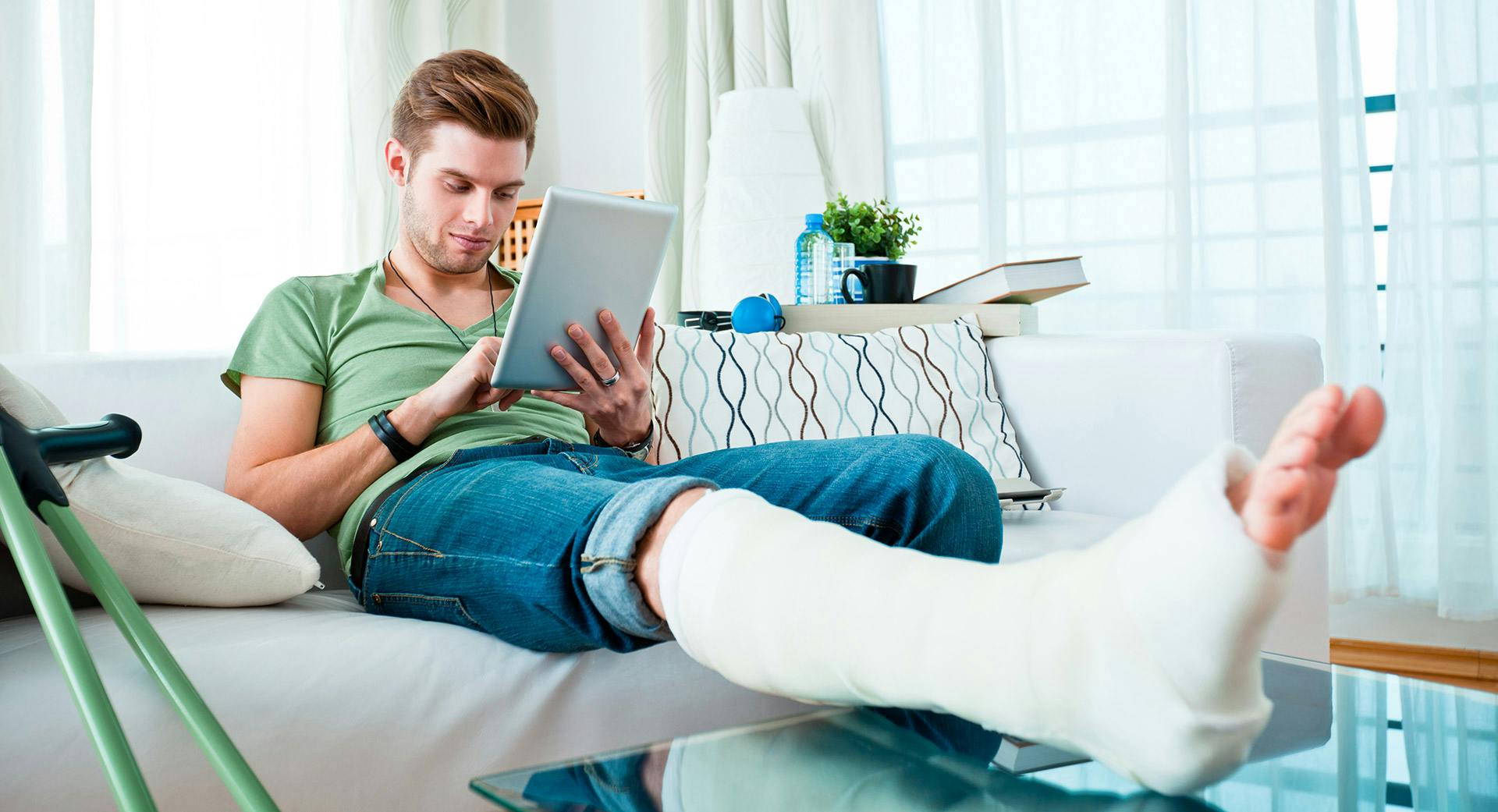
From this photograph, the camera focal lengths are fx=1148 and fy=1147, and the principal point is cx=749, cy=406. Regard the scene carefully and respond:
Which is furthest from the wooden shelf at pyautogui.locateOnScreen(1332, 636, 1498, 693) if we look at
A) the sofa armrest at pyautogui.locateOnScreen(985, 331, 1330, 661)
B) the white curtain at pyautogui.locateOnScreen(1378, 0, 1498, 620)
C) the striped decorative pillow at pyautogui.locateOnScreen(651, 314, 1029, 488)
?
the striped decorative pillow at pyautogui.locateOnScreen(651, 314, 1029, 488)

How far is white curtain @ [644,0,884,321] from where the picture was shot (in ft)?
9.00

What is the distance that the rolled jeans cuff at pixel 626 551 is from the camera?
77 cm

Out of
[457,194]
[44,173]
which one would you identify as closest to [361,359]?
[457,194]

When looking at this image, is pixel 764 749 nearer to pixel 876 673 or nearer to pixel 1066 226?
pixel 876 673

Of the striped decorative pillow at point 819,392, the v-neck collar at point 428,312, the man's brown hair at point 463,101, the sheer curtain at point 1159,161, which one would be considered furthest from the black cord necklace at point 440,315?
the sheer curtain at point 1159,161

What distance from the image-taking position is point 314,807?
2.88 feet

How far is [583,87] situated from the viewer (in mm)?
3217

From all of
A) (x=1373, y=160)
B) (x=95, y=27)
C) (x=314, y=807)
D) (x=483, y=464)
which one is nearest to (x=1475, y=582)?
(x=1373, y=160)

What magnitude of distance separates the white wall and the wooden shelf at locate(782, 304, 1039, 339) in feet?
4.01

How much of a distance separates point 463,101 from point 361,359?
13.2 inches

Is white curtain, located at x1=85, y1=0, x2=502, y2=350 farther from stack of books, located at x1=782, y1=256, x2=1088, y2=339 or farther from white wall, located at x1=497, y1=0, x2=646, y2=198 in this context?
stack of books, located at x1=782, y1=256, x2=1088, y2=339

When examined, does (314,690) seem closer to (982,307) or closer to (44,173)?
(982,307)

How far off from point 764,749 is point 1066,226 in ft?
7.18

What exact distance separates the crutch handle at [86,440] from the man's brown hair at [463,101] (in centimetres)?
68
